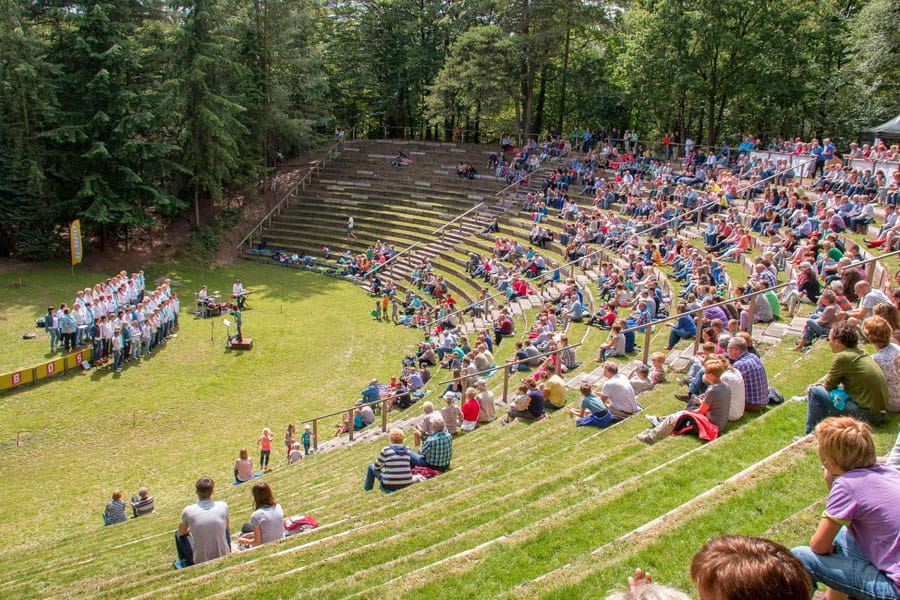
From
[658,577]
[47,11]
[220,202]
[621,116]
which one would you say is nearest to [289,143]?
[220,202]

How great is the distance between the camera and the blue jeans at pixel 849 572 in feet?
14.2

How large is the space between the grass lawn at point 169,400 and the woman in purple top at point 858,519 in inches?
475

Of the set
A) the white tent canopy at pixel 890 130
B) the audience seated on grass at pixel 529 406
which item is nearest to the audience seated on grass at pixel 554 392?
the audience seated on grass at pixel 529 406

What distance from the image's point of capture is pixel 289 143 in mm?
40188

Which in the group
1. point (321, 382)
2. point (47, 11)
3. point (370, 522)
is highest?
point (47, 11)

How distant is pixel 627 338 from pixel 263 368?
1147 centimetres

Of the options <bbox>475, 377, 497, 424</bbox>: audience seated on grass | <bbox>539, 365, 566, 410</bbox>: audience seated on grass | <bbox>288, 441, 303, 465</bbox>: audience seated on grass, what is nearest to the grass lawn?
<bbox>288, 441, 303, 465</bbox>: audience seated on grass

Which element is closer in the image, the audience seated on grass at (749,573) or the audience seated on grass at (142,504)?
the audience seated on grass at (749,573)

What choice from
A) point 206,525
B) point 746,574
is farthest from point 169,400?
point 746,574

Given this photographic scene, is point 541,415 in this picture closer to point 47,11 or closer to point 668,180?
point 668,180

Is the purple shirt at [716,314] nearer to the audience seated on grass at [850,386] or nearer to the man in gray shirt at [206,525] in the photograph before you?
the audience seated on grass at [850,386]

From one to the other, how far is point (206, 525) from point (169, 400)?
1183 centimetres

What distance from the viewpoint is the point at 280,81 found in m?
38.1

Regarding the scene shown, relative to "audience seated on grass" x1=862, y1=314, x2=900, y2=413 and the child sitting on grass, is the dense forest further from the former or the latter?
"audience seated on grass" x1=862, y1=314, x2=900, y2=413
